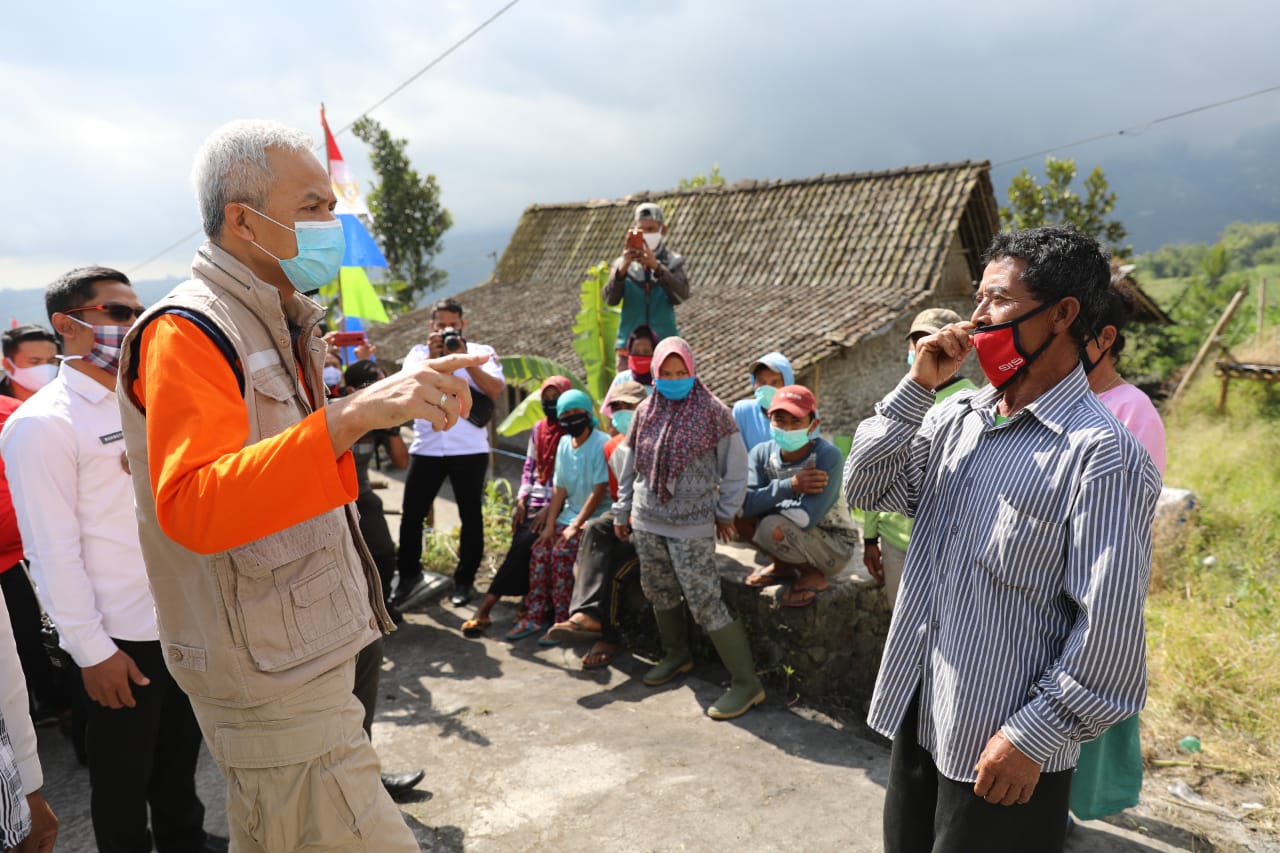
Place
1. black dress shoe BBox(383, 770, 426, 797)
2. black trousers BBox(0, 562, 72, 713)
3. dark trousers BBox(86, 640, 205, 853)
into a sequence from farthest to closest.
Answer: black trousers BBox(0, 562, 72, 713), black dress shoe BBox(383, 770, 426, 797), dark trousers BBox(86, 640, 205, 853)

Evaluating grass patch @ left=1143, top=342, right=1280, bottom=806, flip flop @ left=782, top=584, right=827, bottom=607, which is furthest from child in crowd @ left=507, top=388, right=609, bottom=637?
grass patch @ left=1143, top=342, right=1280, bottom=806

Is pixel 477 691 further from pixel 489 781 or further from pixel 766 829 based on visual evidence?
Answer: pixel 766 829

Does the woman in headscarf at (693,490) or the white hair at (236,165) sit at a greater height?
the white hair at (236,165)

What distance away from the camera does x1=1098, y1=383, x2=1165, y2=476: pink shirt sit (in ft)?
8.79

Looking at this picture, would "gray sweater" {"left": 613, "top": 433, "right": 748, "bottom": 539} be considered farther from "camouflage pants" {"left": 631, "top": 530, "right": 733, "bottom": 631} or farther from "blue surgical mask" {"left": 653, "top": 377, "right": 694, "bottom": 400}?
"blue surgical mask" {"left": 653, "top": 377, "right": 694, "bottom": 400}

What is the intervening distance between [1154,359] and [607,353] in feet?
63.2

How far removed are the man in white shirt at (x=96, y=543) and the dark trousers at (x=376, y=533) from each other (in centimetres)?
218

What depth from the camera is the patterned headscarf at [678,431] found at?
428 centimetres

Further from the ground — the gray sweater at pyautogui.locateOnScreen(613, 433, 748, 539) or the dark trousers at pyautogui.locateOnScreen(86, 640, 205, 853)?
the gray sweater at pyautogui.locateOnScreen(613, 433, 748, 539)

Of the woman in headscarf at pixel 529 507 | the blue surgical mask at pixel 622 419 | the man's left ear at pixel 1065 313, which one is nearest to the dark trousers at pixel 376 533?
the woman in headscarf at pixel 529 507

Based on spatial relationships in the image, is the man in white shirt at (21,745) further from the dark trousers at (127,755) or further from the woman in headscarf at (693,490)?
the woman in headscarf at (693,490)

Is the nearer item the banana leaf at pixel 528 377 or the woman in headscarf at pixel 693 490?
the woman in headscarf at pixel 693 490

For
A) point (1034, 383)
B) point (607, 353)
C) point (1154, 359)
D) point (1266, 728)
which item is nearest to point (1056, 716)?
point (1034, 383)

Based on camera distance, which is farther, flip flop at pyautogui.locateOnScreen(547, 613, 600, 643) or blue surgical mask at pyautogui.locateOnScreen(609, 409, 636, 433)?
blue surgical mask at pyautogui.locateOnScreen(609, 409, 636, 433)
